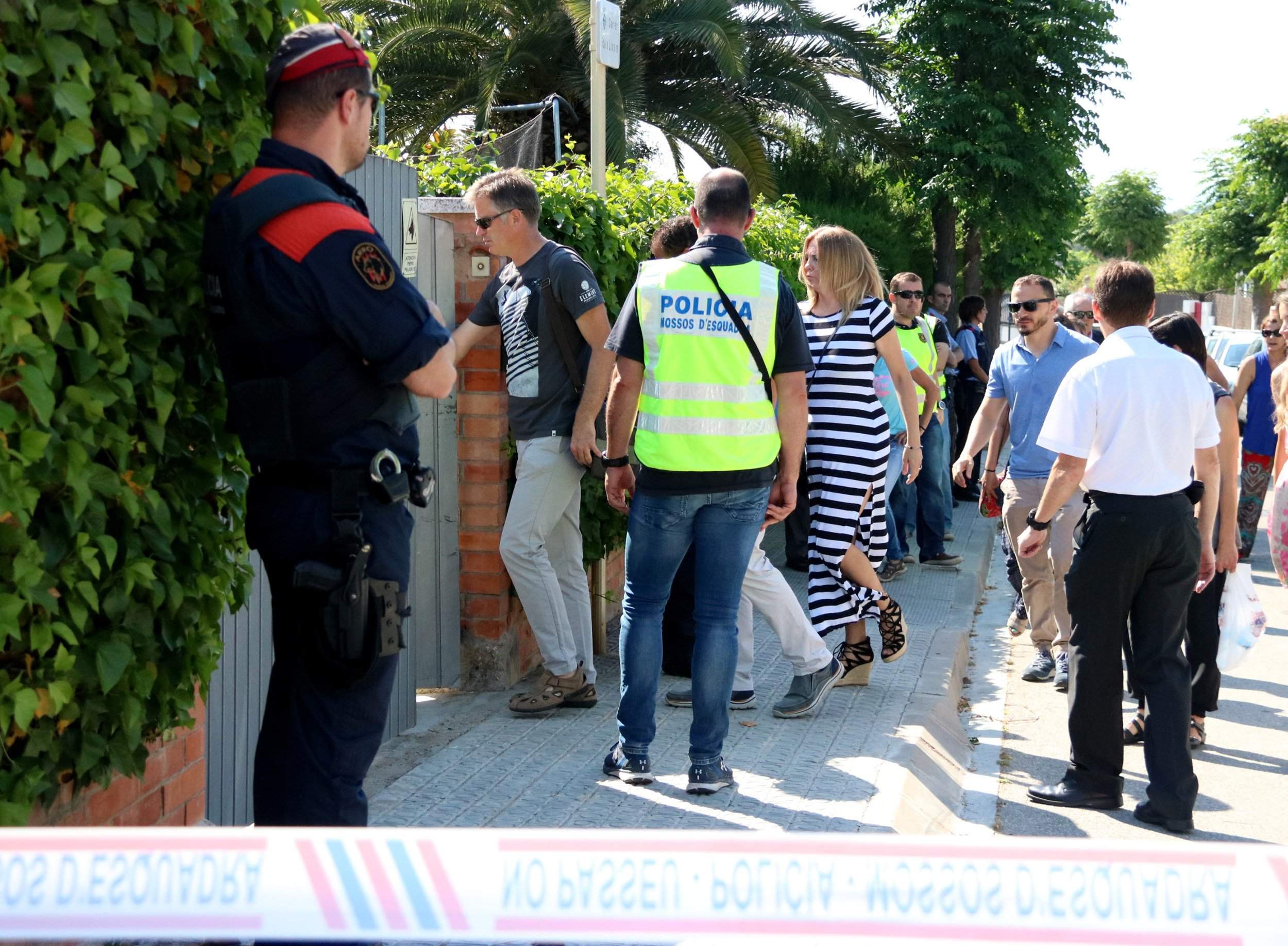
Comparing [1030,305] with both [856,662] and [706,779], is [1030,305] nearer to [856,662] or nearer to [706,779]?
[856,662]

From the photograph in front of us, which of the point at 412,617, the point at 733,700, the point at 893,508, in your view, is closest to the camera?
the point at 412,617

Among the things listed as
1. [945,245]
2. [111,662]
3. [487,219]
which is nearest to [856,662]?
[487,219]

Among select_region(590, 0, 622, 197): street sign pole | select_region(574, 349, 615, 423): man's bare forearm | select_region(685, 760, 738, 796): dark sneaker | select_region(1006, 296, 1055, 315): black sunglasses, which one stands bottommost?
select_region(685, 760, 738, 796): dark sneaker

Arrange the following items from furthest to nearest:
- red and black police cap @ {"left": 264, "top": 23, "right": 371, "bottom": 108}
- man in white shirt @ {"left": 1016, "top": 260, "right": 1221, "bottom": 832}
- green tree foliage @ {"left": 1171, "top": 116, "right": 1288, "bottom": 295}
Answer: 1. green tree foliage @ {"left": 1171, "top": 116, "right": 1288, "bottom": 295}
2. man in white shirt @ {"left": 1016, "top": 260, "right": 1221, "bottom": 832}
3. red and black police cap @ {"left": 264, "top": 23, "right": 371, "bottom": 108}

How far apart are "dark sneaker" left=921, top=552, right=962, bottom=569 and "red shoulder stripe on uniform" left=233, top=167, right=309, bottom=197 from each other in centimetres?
782

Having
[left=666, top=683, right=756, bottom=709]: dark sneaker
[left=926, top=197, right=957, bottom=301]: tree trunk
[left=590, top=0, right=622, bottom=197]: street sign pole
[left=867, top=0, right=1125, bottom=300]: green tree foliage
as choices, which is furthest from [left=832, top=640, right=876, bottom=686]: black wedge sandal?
[left=926, top=197, right=957, bottom=301]: tree trunk

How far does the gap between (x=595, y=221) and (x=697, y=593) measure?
8.32 feet

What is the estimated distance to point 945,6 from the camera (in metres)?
28.4

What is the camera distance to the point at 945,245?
2916 centimetres

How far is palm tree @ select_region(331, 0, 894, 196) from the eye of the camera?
18.5m

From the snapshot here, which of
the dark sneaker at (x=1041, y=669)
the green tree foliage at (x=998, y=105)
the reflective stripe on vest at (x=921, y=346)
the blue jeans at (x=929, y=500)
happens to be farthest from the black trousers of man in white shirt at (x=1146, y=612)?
the green tree foliage at (x=998, y=105)

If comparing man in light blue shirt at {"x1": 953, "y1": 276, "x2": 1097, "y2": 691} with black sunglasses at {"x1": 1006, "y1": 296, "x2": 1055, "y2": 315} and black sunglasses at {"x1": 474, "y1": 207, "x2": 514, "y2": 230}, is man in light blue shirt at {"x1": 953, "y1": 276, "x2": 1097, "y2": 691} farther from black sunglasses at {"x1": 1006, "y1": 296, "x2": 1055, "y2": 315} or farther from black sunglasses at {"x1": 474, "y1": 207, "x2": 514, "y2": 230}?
black sunglasses at {"x1": 474, "y1": 207, "x2": 514, "y2": 230}

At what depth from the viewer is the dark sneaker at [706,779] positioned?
15.6 ft

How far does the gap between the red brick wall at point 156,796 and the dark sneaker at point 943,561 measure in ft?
23.2
